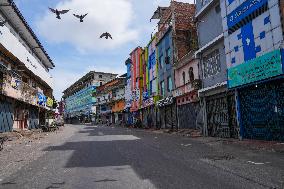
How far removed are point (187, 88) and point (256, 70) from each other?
40.0 ft

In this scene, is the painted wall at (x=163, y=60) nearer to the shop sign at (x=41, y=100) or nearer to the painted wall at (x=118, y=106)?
the shop sign at (x=41, y=100)

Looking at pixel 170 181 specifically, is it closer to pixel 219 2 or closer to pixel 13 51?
pixel 219 2

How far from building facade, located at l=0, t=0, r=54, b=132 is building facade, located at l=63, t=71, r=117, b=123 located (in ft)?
156

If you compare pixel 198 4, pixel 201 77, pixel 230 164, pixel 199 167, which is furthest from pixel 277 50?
pixel 198 4

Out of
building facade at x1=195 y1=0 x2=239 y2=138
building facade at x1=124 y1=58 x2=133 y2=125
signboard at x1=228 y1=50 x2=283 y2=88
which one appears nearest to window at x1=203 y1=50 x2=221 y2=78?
building facade at x1=195 y1=0 x2=239 y2=138

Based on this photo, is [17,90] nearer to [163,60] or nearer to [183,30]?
[163,60]

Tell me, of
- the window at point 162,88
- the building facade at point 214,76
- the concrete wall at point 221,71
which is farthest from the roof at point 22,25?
the concrete wall at point 221,71

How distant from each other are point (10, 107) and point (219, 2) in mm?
19444

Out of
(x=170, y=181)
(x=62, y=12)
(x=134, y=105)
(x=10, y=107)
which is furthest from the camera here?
(x=134, y=105)

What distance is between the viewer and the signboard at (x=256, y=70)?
532 inches

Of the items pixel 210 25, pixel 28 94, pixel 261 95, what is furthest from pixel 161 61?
pixel 261 95

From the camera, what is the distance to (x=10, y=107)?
26.4 m

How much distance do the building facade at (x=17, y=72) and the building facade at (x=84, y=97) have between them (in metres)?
47.4

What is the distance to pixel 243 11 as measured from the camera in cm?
1633
